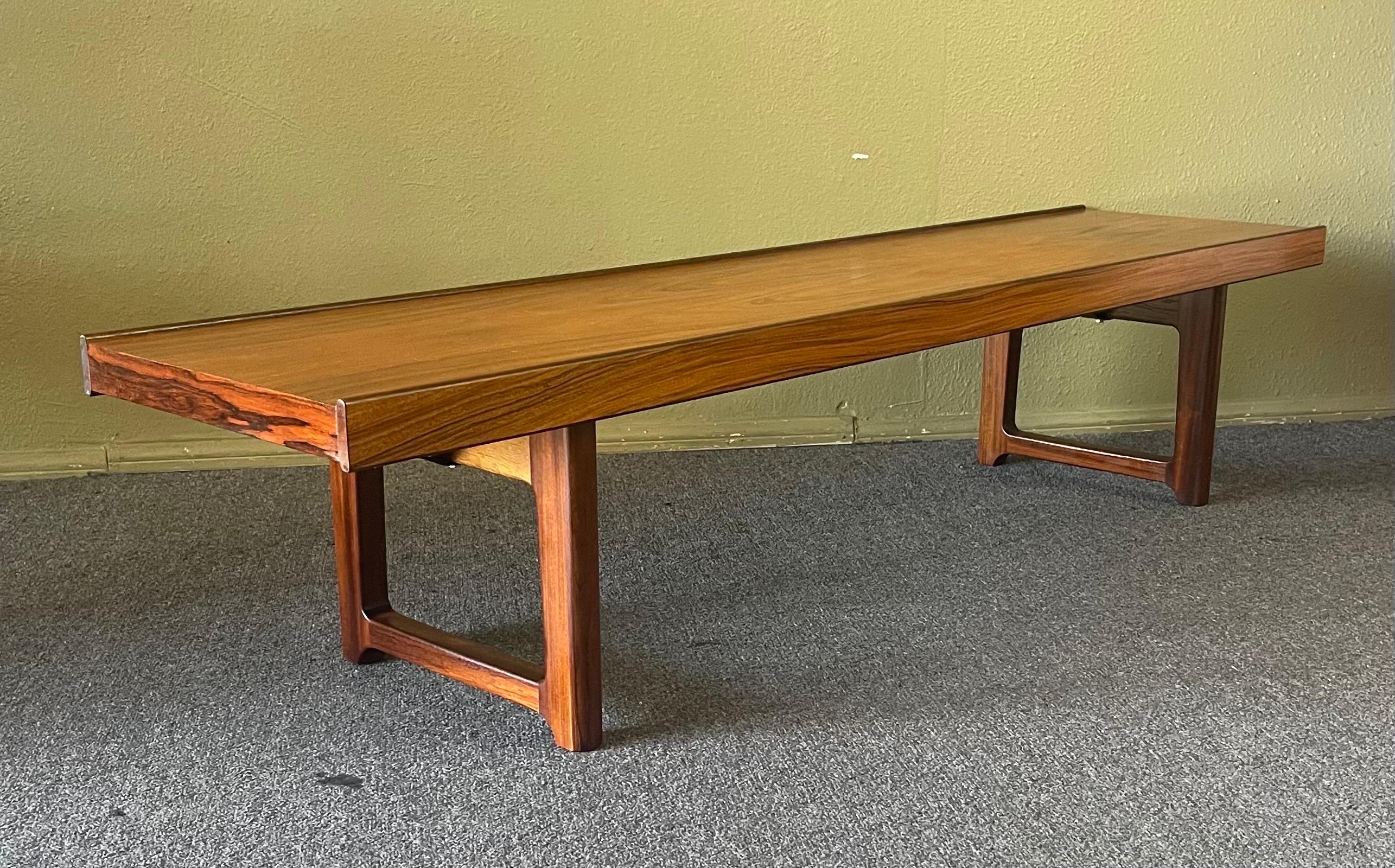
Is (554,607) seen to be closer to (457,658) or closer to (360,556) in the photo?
(457,658)

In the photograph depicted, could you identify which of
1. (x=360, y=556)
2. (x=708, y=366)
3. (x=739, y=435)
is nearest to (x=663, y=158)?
(x=739, y=435)

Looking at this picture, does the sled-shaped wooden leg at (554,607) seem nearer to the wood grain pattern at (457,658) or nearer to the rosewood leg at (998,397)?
the wood grain pattern at (457,658)

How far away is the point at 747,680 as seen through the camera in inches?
70.8

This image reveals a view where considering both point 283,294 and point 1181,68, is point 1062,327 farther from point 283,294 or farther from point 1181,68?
point 283,294

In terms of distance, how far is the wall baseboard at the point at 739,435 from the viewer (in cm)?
280

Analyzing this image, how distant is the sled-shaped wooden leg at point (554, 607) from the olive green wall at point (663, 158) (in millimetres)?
1134

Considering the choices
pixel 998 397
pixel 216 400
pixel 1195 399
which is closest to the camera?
pixel 216 400

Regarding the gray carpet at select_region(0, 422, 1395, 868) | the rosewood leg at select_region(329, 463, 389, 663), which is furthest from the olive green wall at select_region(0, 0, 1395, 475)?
the rosewood leg at select_region(329, 463, 389, 663)

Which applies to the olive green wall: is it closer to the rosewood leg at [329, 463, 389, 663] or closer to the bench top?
the bench top

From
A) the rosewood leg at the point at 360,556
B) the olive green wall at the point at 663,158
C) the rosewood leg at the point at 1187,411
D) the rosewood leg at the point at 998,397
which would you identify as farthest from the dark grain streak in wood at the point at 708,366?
the olive green wall at the point at 663,158

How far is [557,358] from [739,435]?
1542 mm

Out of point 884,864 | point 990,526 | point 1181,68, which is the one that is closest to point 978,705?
point 884,864

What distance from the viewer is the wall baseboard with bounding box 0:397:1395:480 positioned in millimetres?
2799

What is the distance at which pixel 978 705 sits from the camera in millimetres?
1714
